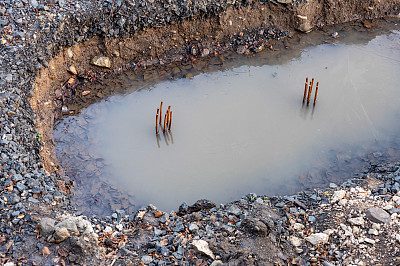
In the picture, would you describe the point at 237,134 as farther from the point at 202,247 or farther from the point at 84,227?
the point at 84,227

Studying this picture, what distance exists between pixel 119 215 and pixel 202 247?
5.29 feet

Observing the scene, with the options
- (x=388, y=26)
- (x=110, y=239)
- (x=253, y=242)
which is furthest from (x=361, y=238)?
Result: (x=388, y=26)

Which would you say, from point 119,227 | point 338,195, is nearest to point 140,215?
point 119,227

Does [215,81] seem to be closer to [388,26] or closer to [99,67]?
[99,67]

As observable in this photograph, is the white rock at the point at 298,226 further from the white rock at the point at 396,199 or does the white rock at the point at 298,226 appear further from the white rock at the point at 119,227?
the white rock at the point at 119,227

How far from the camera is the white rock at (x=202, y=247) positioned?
5.00 meters

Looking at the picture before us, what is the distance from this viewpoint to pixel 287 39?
33.1ft

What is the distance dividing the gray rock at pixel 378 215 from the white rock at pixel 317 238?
0.70 m

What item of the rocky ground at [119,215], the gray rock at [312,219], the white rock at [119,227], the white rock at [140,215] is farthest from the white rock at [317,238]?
the white rock at [119,227]

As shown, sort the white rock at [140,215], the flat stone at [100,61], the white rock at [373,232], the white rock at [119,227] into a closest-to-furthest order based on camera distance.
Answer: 1. the white rock at [373,232]
2. the white rock at [119,227]
3. the white rock at [140,215]
4. the flat stone at [100,61]

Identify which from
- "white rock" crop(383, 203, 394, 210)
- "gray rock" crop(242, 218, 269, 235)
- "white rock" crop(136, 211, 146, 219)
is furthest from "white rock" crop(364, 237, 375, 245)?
"white rock" crop(136, 211, 146, 219)

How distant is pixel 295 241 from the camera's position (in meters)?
5.43

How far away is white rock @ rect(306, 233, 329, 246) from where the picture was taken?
5413 millimetres

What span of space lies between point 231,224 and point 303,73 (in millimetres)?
4846
